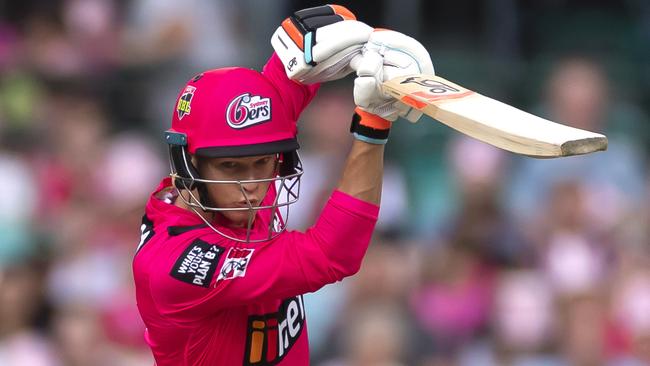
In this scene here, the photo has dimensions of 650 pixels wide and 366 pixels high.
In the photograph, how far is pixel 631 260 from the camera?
6.82m

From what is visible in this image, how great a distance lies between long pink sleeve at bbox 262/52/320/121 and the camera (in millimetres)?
4039

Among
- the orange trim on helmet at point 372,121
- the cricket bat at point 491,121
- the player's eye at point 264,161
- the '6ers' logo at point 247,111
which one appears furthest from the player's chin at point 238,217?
the cricket bat at point 491,121

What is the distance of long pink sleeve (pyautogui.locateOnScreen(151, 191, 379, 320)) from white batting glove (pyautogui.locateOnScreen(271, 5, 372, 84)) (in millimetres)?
415

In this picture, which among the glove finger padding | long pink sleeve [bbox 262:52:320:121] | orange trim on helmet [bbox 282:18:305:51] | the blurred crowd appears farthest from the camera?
the blurred crowd

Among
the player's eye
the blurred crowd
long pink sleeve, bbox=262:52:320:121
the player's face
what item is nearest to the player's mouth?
the player's face

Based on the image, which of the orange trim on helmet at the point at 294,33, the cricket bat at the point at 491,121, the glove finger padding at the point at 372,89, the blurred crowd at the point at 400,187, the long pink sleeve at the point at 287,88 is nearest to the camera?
the cricket bat at the point at 491,121

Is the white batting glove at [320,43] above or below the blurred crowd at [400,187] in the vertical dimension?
above

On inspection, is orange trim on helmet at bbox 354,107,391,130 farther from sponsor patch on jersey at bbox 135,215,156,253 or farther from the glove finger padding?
sponsor patch on jersey at bbox 135,215,156,253

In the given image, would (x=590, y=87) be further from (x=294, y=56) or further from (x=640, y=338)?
(x=294, y=56)

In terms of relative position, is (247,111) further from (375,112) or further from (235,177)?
(375,112)

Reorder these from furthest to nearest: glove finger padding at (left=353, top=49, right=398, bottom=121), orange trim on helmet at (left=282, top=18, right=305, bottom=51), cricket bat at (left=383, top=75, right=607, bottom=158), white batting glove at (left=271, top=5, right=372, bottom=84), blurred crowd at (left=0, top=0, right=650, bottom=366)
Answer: blurred crowd at (left=0, top=0, right=650, bottom=366) → orange trim on helmet at (left=282, top=18, right=305, bottom=51) → white batting glove at (left=271, top=5, right=372, bottom=84) → glove finger padding at (left=353, top=49, right=398, bottom=121) → cricket bat at (left=383, top=75, right=607, bottom=158)

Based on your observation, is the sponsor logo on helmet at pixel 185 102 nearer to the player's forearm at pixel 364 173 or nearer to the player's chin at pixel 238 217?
the player's chin at pixel 238 217

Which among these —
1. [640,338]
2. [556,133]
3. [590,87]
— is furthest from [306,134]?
[556,133]

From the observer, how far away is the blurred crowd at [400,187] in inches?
264
